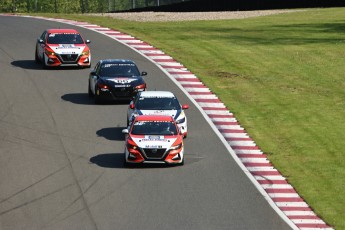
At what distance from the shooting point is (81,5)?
351 feet

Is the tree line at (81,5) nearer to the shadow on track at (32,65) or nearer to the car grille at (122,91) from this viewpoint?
the shadow on track at (32,65)

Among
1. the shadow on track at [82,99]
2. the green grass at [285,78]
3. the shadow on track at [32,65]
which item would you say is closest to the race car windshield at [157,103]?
the green grass at [285,78]

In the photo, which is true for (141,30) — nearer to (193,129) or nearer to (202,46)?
(202,46)

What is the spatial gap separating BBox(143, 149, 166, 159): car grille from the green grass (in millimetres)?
3994

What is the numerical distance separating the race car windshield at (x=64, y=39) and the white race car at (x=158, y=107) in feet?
39.0

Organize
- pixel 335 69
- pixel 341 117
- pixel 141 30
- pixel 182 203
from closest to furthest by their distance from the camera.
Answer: pixel 182 203 < pixel 341 117 < pixel 335 69 < pixel 141 30

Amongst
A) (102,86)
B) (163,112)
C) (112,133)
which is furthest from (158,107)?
(102,86)

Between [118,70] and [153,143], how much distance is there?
1078 centimetres

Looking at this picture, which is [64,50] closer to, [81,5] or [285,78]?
[285,78]

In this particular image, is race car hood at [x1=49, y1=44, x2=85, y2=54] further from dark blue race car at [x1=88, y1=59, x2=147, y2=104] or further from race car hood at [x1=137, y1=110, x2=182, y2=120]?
race car hood at [x1=137, y1=110, x2=182, y2=120]

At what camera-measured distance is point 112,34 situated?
58.9m

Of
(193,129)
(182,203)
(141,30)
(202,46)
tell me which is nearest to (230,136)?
(193,129)

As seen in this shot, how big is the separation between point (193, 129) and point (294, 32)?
26933 mm

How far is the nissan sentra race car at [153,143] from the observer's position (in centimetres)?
3225
